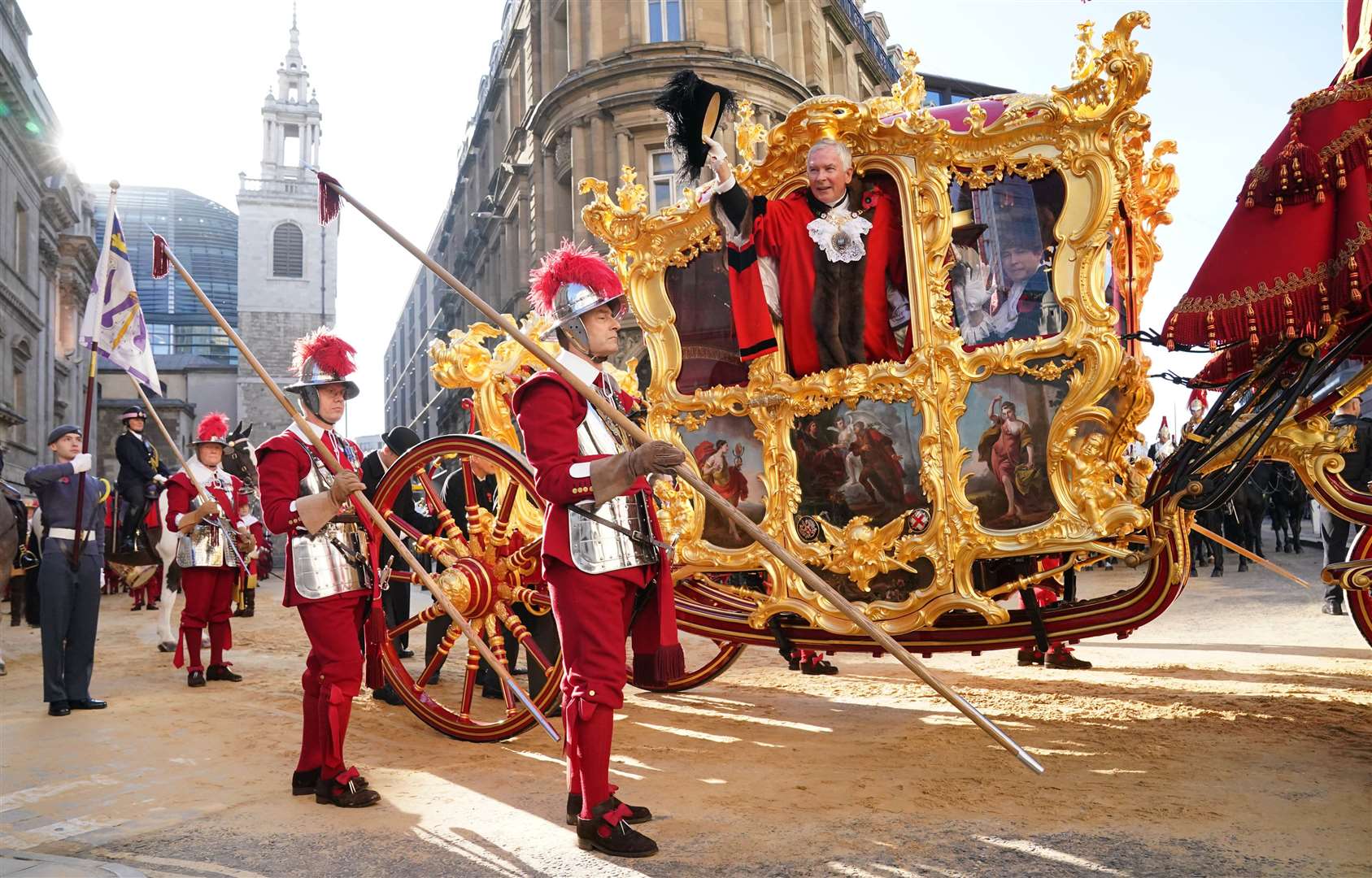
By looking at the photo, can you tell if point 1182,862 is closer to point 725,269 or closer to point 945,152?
point 945,152

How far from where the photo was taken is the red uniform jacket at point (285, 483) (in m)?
4.21

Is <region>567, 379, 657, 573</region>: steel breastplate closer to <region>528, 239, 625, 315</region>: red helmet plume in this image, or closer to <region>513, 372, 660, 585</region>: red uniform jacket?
<region>513, 372, 660, 585</region>: red uniform jacket

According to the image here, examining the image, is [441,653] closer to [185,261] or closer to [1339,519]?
[1339,519]

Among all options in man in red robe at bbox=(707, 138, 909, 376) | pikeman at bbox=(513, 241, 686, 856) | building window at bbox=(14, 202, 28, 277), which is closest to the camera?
pikeman at bbox=(513, 241, 686, 856)

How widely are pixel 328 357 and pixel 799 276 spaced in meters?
2.26

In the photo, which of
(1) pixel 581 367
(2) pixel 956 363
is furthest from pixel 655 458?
(2) pixel 956 363

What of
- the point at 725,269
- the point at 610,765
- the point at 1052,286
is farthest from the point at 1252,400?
the point at 610,765

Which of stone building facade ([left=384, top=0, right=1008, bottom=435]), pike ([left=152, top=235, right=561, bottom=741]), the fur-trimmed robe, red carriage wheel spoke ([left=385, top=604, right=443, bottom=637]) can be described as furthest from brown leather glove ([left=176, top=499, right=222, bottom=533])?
stone building facade ([left=384, top=0, right=1008, bottom=435])

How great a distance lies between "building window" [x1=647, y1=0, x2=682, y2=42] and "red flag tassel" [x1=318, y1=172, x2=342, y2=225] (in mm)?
16106

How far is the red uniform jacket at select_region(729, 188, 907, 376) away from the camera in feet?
16.3

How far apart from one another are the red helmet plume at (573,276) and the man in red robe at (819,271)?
123 cm

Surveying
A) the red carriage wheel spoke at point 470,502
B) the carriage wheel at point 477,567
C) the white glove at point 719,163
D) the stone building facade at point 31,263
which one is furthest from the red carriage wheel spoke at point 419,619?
the stone building facade at point 31,263

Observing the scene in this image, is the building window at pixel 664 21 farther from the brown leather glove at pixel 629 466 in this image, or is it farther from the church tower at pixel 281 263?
the church tower at pixel 281 263

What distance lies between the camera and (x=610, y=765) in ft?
15.1
